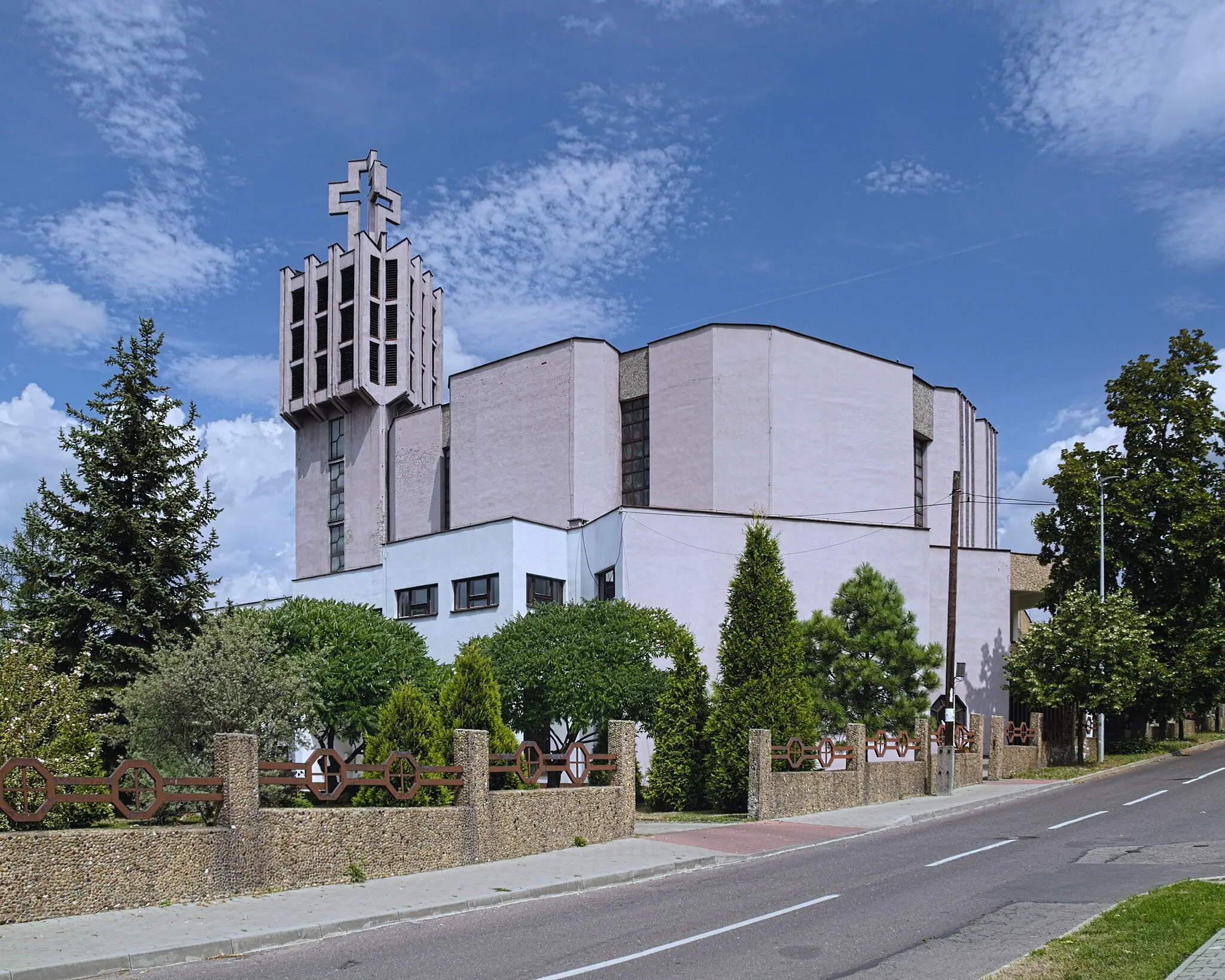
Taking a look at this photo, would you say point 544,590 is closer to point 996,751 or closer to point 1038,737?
point 996,751

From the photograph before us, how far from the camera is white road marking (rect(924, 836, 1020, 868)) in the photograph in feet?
53.7

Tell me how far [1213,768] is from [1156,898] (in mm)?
26018

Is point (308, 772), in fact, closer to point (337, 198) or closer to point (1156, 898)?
point (1156, 898)

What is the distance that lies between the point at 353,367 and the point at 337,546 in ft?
30.4

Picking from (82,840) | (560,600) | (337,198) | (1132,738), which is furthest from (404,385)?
(82,840)

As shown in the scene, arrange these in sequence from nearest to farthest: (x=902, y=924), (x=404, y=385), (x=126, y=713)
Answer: (x=902, y=924) → (x=126, y=713) → (x=404, y=385)

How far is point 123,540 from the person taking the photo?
88.8 ft

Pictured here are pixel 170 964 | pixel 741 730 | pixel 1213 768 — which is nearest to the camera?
pixel 170 964

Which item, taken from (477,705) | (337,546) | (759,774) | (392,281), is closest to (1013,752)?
(759,774)

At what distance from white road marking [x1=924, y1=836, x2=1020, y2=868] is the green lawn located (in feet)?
56.2

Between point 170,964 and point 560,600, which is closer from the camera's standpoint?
point 170,964

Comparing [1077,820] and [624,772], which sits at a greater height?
[624,772]

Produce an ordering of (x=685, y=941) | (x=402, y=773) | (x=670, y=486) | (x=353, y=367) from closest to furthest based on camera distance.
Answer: (x=685, y=941)
(x=402, y=773)
(x=670, y=486)
(x=353, y=367)

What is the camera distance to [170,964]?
10.3m
